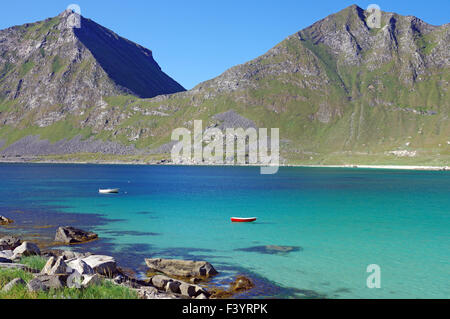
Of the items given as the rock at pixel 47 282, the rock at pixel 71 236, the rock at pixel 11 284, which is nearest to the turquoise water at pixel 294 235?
the rock at pixel 71 236

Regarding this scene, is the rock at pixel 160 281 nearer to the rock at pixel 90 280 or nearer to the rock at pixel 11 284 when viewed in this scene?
the rock at pixel 90 280

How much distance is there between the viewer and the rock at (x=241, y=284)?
2884cm

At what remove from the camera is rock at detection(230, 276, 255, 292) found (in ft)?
94.6

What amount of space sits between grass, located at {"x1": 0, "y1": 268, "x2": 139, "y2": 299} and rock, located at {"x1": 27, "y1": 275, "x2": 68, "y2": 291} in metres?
0.31

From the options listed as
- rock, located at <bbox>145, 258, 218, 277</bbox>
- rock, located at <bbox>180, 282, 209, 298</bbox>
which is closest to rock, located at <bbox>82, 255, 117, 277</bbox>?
rock, located at <bbox>145, 258, 218, 277</bbox>

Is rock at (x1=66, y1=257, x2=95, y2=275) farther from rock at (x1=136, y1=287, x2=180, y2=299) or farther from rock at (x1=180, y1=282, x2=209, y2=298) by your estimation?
rock at (x1=180, y1=282, x2=209, y2=298)

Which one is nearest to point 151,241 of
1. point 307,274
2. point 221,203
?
point 307,274

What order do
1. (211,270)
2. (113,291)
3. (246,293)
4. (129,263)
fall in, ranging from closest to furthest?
(113,291) < (246,293) < (211,270) < (129,263)

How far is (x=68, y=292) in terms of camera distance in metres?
20.2

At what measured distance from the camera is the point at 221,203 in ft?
297

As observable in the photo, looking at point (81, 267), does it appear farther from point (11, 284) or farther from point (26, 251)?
point (26, 251)

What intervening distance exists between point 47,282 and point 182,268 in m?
12.9
